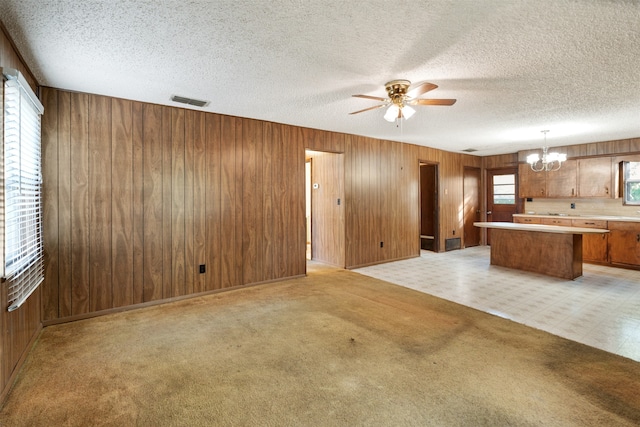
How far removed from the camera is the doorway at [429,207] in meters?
7.41

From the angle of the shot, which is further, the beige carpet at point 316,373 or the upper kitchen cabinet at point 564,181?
the upper kitchen cabinet at point 564,181

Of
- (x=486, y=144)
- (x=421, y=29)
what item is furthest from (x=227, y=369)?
(x=486, y=144)

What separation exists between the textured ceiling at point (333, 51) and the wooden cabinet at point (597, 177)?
102 inches

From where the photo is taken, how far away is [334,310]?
355cm

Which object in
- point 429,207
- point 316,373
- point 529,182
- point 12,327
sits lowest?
point 316,373

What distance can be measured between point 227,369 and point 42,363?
1454 mm

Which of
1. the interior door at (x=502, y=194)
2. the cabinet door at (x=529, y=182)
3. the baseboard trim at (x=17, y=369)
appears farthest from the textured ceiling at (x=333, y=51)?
the interior door at (x=502, y=194)

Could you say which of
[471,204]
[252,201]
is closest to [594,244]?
[471,204]

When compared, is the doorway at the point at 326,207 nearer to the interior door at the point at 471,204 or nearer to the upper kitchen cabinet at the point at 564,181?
the interior door at the point at 471,204

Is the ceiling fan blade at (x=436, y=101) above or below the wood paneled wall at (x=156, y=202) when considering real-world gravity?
above

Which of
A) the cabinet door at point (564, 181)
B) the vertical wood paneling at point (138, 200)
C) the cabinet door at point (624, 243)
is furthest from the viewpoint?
the cabinet door at point (564, 181)

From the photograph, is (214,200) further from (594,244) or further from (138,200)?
(594,244)

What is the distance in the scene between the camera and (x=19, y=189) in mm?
2350

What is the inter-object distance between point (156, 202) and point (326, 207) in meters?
3.12
